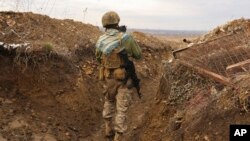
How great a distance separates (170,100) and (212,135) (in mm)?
1902

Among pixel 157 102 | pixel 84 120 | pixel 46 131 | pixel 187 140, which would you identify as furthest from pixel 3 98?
pixel 187 140

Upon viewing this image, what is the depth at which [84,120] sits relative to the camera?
8141 millimetres

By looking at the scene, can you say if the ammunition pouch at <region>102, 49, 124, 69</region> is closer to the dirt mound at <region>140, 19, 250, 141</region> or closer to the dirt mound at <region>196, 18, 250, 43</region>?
the dirt mound at <region>140, 19, 250, 141</region>

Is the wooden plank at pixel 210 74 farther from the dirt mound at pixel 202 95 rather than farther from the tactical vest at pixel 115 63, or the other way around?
the tactical vest at pixel 115 63

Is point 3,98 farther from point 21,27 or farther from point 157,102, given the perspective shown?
point 157,102

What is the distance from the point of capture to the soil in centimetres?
596

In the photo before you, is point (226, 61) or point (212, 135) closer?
point (212, 135)

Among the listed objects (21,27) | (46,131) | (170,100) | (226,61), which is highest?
(21,27)

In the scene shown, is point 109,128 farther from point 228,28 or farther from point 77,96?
point 228,28

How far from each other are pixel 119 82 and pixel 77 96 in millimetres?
1789

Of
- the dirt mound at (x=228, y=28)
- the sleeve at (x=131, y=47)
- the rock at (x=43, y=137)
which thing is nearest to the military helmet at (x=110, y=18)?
the sleeve at (x=131, y=47)

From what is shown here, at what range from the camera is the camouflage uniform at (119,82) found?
22.0 feet

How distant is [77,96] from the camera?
8.43 meters

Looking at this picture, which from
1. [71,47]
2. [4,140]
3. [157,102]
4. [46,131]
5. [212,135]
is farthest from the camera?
[71,47]
